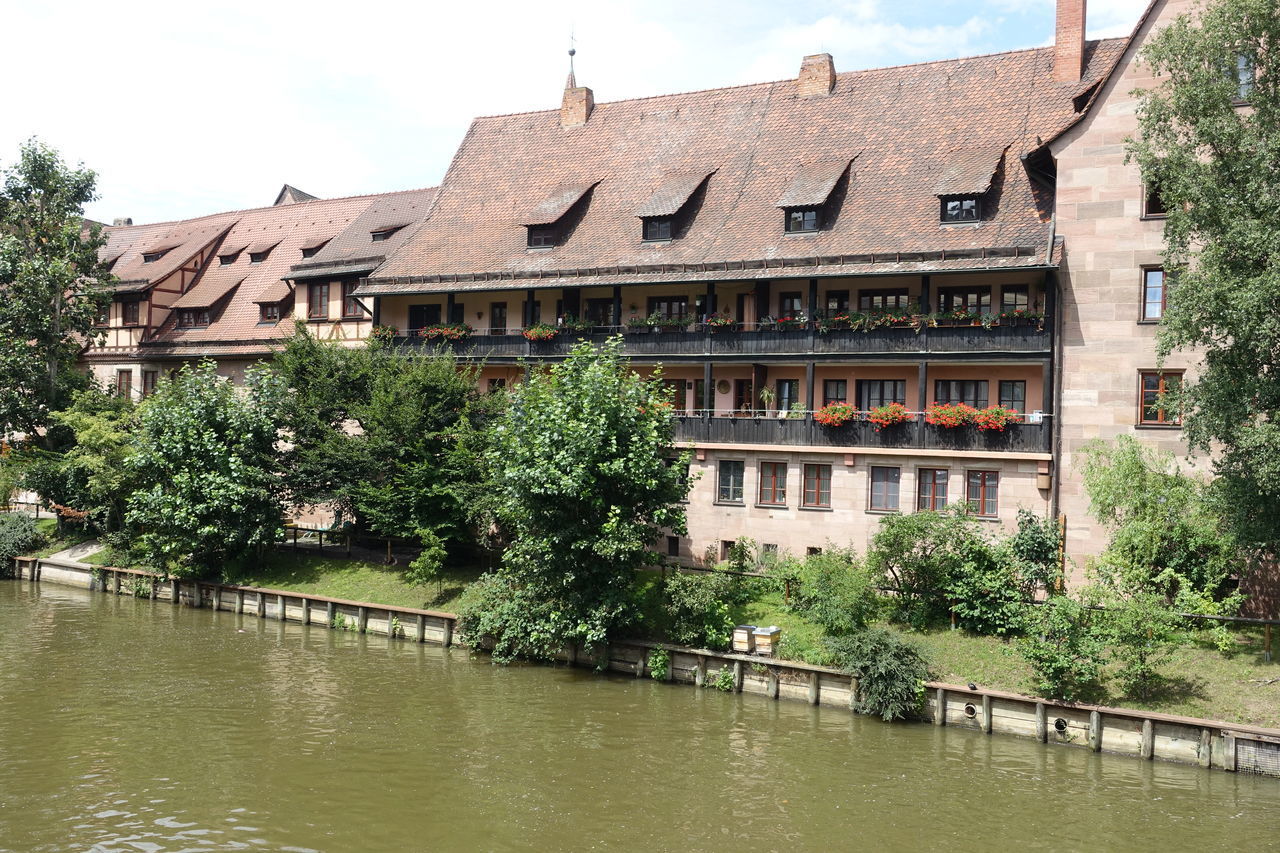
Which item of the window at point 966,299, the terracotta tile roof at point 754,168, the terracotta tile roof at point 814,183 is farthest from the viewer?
the terracotta tile roof at point 814,183

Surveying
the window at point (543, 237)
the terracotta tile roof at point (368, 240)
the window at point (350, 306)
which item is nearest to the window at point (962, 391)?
the window at point (543, 237)

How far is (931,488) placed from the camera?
106 feet

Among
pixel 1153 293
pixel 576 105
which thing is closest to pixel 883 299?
pixel 1153 293

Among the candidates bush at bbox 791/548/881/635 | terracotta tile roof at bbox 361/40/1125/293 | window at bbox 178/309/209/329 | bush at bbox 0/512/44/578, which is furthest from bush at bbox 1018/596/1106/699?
window at bbox 178/309/209/329

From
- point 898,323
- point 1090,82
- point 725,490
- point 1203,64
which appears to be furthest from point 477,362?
point 1203,64

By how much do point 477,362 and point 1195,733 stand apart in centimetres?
2730

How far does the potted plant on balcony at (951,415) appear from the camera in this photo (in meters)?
31.5

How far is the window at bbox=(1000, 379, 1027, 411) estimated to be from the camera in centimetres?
3269

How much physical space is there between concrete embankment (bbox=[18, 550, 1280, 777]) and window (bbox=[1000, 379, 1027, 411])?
34.7ft

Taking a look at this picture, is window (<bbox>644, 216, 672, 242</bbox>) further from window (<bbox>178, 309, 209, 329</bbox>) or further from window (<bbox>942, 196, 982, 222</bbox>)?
window (<bbox>178, 309, 209, 329</bbox>)

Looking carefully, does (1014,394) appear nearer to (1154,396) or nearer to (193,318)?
(1154,396)

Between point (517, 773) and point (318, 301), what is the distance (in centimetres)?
3216

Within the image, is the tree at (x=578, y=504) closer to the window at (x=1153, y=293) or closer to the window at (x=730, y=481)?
the window at (x=730, y=481)

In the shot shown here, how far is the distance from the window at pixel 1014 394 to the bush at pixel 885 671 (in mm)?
9735
